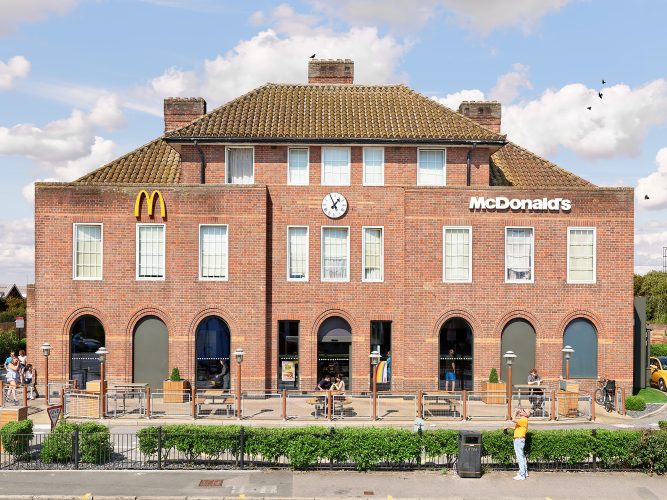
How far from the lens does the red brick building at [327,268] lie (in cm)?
2812

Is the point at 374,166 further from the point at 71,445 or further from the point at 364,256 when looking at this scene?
the point at 71,445

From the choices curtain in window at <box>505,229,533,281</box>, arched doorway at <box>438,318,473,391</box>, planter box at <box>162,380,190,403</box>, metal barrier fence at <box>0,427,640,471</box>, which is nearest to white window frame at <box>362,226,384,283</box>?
arched doorway at <box>438,318,473,391</box>

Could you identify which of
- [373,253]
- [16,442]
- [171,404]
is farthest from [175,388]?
[373,253]

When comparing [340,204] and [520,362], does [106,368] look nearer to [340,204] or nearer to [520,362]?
[340,204]

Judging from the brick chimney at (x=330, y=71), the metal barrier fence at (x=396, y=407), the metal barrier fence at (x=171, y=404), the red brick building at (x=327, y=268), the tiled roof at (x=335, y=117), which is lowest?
the metal barrier fence at (x=396, y=407)

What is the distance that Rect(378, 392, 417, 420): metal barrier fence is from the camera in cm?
2409

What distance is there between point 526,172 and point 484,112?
3.95 m

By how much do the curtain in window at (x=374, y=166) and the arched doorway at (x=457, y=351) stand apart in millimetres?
6584

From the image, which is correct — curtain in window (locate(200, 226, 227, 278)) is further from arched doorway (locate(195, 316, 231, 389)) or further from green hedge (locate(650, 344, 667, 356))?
green hedge (locate(650, 344, 667, 356))

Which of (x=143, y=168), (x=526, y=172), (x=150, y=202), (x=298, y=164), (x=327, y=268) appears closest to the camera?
(x=150, y=202)

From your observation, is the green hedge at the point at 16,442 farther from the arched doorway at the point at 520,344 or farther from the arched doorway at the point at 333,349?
the arched doorway at the point at 520,344

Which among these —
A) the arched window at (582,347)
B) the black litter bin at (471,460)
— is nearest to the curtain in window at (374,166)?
the arched window at (582,347)

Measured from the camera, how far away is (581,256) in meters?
28.7

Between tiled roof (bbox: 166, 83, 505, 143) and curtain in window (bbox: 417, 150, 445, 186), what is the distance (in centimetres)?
85
